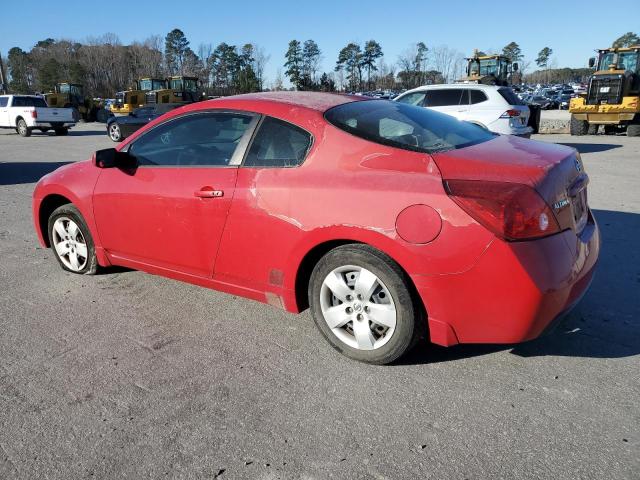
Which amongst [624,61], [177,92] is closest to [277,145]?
[624,61]

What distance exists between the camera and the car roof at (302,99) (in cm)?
329

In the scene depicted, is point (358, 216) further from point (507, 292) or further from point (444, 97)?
point (444, 97)

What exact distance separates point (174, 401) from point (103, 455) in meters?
0.46

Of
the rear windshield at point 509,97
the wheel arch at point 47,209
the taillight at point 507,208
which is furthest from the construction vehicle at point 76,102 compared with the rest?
the taillight at point 507,208

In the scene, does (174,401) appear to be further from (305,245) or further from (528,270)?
(528,270)

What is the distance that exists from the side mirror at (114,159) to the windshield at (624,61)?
1971cm

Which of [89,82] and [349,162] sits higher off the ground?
[89,82]

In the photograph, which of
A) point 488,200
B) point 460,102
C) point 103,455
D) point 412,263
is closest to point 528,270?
point 488,200

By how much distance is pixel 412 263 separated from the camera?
257cm

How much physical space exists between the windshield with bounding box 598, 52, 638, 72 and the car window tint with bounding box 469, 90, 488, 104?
9.33 m

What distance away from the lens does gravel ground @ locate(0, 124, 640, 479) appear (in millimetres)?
2184

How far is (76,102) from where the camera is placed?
34.4 meters

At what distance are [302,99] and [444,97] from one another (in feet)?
33.7

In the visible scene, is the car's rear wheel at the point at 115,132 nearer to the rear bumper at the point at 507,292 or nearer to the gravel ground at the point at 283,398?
the gravel ground at the point at 283,398
